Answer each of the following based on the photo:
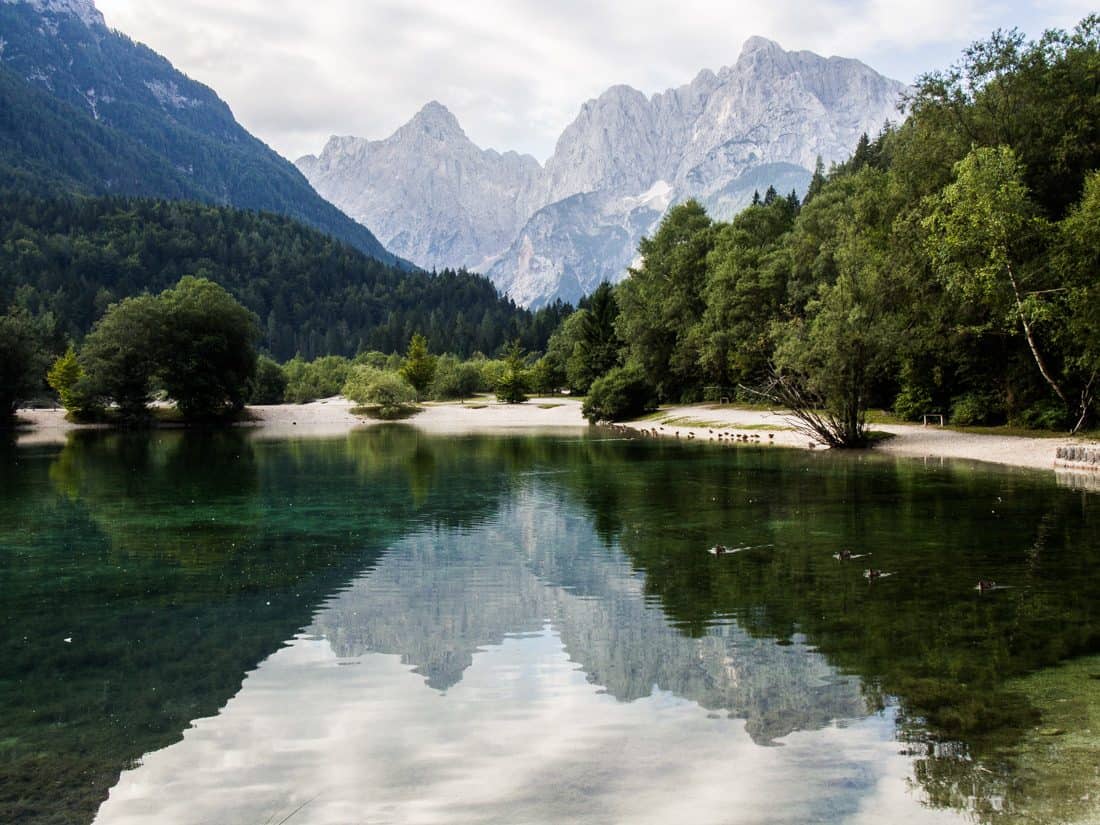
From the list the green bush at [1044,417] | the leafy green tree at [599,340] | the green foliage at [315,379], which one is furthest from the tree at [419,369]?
the green bush at [1044,417]

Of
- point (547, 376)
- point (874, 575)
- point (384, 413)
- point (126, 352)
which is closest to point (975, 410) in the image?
point (874, 575)

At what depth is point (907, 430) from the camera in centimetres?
4772

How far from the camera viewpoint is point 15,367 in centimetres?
8488

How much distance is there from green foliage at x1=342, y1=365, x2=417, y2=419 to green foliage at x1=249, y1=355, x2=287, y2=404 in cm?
1938

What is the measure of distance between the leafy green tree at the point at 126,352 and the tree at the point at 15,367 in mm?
7975

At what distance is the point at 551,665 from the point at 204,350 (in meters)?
79.6

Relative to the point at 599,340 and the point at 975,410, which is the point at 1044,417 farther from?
the point at 599,340

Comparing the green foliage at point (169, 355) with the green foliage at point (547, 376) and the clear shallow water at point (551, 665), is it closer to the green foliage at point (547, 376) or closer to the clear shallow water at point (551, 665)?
the green foliage at point (547, 376)

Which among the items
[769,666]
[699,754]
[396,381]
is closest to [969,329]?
[769,666]

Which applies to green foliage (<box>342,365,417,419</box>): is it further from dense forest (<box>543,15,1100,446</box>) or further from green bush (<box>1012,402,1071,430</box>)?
green bush (<box>1012,402,1071,430</box>)

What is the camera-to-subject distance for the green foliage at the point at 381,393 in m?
101

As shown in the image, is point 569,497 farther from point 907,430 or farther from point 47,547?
point 907,430

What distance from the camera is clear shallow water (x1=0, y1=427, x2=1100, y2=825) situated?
7.21 m

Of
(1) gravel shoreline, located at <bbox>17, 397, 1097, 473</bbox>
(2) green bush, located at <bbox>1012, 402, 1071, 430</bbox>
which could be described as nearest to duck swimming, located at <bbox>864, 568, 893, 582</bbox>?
Answer: (1) gravel shoreline, located at <bbox>17, 397, 1097, 473</bbox>
